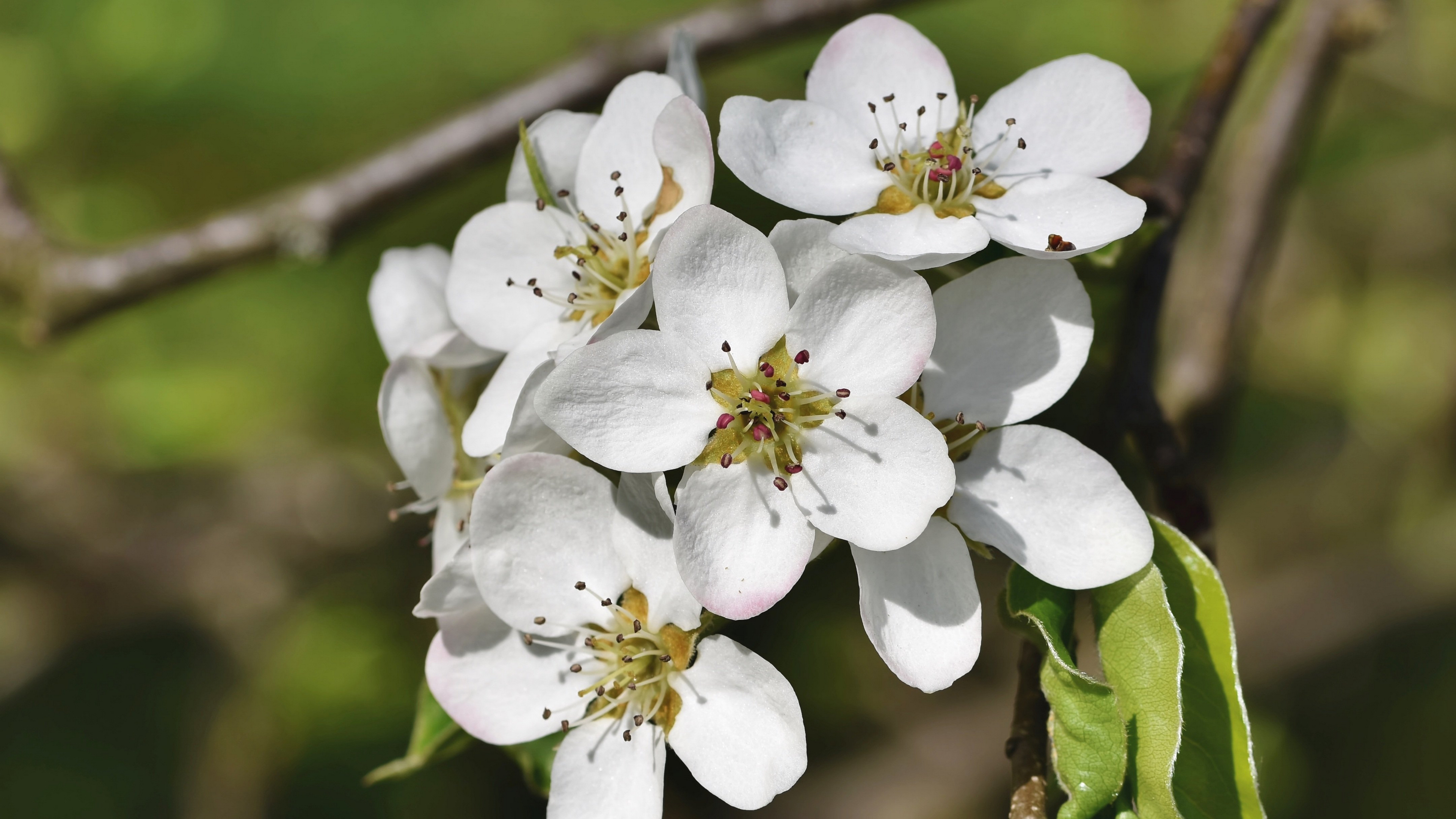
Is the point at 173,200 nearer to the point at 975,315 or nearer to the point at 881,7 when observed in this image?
the point at 881,7

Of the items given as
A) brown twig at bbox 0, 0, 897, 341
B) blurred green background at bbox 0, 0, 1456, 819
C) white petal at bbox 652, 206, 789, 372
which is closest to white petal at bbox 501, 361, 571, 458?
white petal at bbox 652, 206, 789, 372

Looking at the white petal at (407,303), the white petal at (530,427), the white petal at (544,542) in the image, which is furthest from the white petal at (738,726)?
the white petal at (407,303)

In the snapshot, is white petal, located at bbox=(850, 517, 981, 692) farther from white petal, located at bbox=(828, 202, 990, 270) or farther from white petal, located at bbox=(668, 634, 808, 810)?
white petal, located at bbox=(828, 202, 990, 270)

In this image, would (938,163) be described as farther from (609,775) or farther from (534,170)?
(609,775)

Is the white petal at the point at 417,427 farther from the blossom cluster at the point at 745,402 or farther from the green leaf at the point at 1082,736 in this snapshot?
the green leaf at the point at 1082,736

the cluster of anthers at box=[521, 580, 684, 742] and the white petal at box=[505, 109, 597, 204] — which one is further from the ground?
the white petal at box=[505, 109, 597, 204]

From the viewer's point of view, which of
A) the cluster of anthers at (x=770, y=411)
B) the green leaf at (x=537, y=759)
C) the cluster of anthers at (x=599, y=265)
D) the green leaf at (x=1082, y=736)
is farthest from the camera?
the green leaf at (x=537, y=759)
